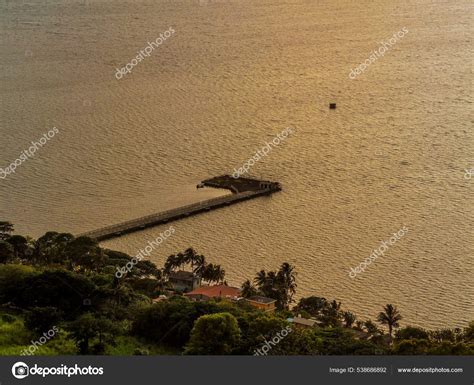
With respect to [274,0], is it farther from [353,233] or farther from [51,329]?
[51,329]

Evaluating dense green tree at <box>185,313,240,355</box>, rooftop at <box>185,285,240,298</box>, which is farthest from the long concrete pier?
dense green tree at <box>185,313,240,355</box>

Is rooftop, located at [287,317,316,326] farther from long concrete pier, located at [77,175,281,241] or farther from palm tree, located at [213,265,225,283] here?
long concrete pier, located at [77,175,281,241]

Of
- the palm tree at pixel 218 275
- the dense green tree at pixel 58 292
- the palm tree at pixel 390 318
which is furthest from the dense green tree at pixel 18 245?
the palm tree at pixel 390 318

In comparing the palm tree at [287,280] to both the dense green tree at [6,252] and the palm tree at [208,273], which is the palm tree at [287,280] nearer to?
the palm tree at [208,273]

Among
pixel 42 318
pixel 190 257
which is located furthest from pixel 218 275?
pixel 42 318

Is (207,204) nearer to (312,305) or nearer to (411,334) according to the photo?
(312,305)

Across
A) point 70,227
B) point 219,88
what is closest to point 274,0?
point 219,88
